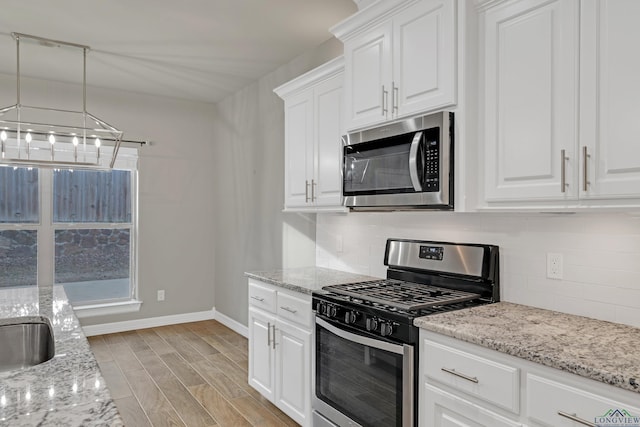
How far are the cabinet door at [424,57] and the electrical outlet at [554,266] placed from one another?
2.75ft

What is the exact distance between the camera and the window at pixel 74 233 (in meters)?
4.46

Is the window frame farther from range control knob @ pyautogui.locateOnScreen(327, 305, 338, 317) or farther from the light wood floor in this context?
range control knob @ pyautogui.locateOnScreen(327, 305, 338, 317)

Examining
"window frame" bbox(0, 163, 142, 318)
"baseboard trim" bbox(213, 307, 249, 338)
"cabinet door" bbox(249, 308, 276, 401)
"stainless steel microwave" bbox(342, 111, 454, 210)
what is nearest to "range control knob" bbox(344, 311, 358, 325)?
"stainless steel microwave" bbox(342, 111, 454, 210)

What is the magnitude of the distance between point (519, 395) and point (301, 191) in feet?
A: 6.65

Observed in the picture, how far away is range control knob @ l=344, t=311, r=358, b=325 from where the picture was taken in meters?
2.14

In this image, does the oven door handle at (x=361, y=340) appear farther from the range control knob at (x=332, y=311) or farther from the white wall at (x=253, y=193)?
the white wall at (x=253, y=193)

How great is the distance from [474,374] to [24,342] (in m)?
1.74

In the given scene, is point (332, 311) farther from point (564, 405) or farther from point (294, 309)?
point (564, 405)

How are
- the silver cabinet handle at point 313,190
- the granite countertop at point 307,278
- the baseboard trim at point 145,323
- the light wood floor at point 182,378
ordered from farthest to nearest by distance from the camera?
the baseboard trim at point 145,323 → the silver cabinet handle at point 313,190 → the light wood floor at point 182,378 → the granite countertop at point 307,278

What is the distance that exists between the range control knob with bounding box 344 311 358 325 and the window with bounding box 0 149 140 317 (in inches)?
144

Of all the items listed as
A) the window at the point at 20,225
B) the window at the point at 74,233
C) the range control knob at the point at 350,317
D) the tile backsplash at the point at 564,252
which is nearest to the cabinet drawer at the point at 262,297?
the range control knob at the point at 350,317

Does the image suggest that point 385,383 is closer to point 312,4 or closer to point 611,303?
Result: point 611,303

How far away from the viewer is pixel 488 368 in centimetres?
157

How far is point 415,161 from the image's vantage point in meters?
2.13
